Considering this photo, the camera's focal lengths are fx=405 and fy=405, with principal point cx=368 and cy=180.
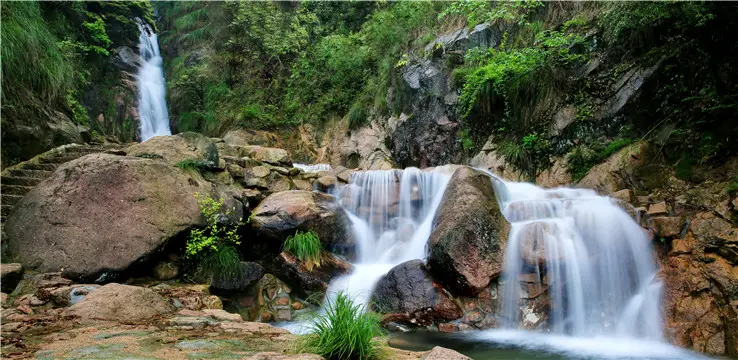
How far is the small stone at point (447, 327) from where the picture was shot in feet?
19.5

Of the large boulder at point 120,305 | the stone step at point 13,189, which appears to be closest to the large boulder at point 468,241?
the large boulder at point 120,305

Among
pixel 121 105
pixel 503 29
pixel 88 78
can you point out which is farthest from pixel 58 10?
pixel 503 29

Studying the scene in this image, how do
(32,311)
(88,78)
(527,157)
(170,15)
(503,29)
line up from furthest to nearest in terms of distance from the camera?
(170,15) < (88,78) < (503,29) < (527,157) < (32,311)

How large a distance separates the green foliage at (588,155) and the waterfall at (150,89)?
46.3 feet

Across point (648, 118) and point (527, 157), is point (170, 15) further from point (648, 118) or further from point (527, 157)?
point (648, 118)

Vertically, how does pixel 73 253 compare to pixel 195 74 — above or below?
below

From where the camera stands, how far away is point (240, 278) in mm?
6977

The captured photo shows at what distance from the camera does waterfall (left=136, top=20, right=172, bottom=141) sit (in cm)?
1559

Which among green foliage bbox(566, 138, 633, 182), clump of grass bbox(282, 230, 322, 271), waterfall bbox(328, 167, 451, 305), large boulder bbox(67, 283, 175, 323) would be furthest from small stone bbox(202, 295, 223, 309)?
green foliage bbox(566, 138, 633, 182)

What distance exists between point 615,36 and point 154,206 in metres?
9.52

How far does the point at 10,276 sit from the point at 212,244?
103 inches

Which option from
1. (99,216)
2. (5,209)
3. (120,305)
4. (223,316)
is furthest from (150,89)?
(223,316)

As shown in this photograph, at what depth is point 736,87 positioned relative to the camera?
6695 mm

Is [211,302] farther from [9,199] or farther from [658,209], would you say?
[658,209]
